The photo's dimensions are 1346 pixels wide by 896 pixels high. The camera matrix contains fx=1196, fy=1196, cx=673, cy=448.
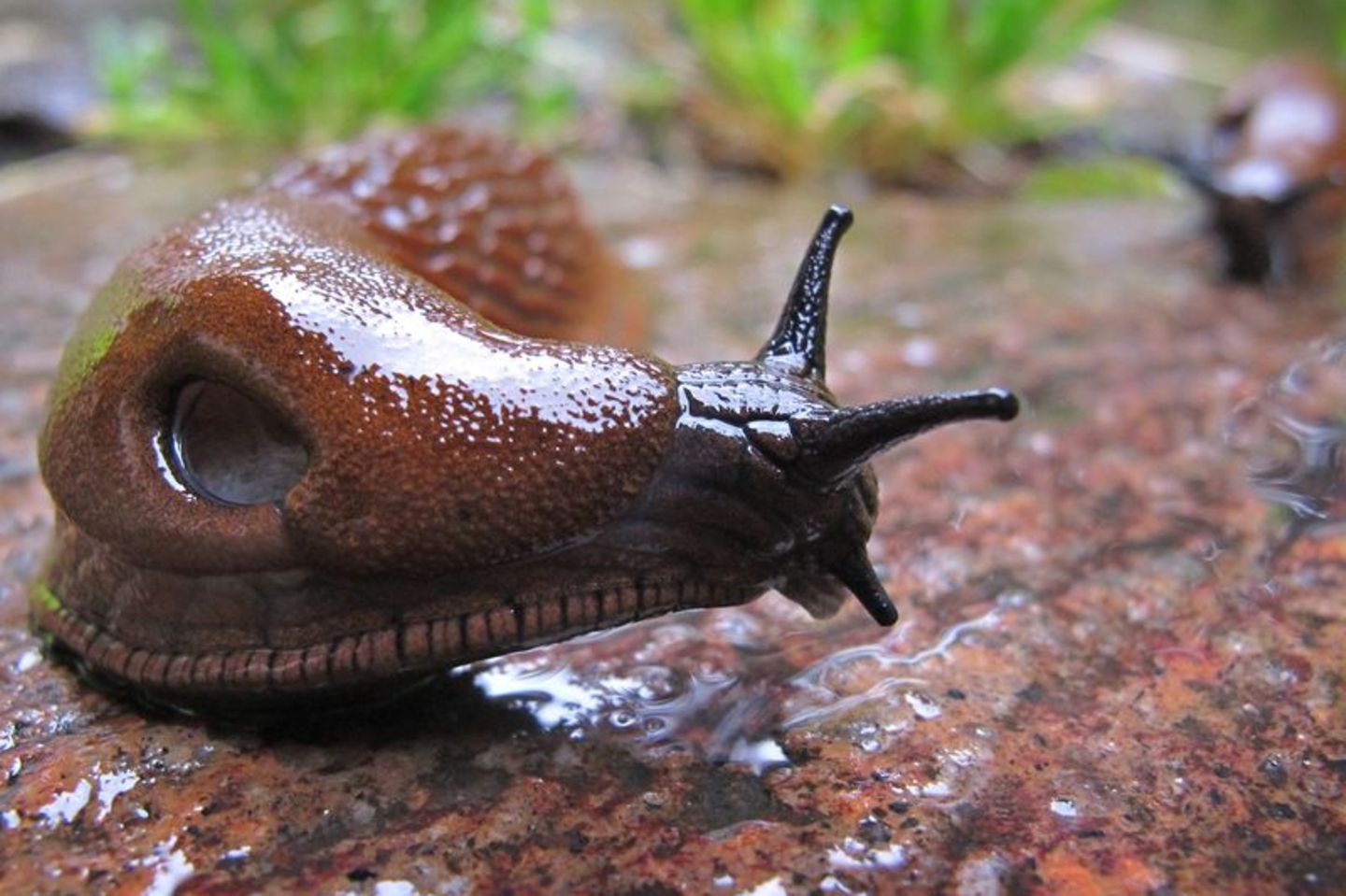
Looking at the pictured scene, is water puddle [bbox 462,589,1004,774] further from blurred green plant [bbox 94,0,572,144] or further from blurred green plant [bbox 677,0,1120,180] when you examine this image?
blurred green plant [bbox 677,0,1120,180]

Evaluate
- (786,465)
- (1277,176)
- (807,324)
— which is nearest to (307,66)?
(1277,176)

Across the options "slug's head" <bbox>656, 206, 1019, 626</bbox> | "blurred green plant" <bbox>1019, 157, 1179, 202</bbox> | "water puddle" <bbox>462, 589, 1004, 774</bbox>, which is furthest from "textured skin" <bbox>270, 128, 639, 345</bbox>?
"blurred green plant" <bbox>1019, 157, 1179, 202</bbox>

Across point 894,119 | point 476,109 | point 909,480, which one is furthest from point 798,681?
point 476,109

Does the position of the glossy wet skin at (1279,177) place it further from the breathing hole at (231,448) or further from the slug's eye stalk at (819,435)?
the breathing hole at (231,448)

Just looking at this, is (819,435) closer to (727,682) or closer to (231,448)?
(727,682)

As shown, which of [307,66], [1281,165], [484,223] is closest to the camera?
[484,223]

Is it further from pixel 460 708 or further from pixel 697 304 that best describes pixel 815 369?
pixel 697 304

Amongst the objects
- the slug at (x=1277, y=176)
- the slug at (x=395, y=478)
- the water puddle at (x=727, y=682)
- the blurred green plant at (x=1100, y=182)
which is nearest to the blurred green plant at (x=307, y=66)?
the blurred green plant at (x=1100, y=182)
